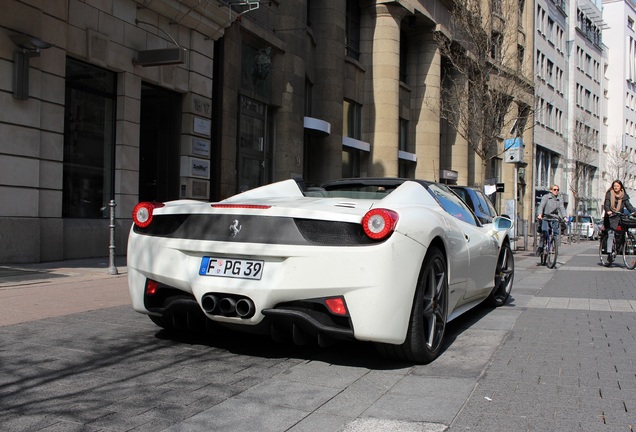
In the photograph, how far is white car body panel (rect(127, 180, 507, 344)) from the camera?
12.3 ft

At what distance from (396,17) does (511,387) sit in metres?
23.2

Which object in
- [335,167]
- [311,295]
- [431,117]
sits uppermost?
[431,117]

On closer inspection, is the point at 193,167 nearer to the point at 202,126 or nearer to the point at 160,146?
the point at 160,146

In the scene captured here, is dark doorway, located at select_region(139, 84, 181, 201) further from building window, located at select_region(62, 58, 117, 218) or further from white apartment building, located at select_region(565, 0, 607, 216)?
white apartment building, located at select_region(565, 0, 607, 216)

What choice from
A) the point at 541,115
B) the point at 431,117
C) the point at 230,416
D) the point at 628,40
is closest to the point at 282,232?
the point at 230,416

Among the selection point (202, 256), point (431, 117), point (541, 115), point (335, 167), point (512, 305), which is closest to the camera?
point (202, 256)

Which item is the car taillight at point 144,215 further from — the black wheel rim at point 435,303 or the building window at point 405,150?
the building window at point 405,150

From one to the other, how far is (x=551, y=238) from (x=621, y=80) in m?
66.9

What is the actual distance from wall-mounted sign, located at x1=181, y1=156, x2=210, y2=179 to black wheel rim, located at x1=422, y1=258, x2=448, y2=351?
1071cm

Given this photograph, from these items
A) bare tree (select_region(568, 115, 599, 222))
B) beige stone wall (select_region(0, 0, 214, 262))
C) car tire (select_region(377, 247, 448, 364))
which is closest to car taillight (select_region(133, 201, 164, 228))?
car tire (select_region(377, 247, 448, 364))

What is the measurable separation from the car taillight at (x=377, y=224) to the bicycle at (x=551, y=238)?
10.8m

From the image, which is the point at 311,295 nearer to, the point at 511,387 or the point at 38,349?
the point at 511,387

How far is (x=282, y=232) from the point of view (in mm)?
3922

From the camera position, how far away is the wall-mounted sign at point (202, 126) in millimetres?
14578
